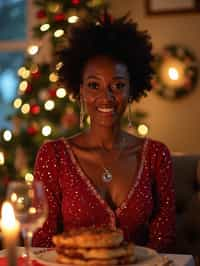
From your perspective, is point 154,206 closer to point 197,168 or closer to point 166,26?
point 197,168

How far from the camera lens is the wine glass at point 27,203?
4.94ft

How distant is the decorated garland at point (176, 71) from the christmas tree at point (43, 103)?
22.1 inches

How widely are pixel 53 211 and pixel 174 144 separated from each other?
2.51m

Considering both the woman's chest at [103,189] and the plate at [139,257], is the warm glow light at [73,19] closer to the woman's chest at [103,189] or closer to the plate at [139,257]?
the woman's chest at [103,189]

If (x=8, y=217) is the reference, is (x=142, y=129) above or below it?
above

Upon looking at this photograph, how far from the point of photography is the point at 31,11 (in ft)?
16.4

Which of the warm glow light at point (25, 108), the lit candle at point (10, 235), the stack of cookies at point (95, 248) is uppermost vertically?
the warm glow light at point (25, 108)

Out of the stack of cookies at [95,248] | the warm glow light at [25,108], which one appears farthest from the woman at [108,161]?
the warm glow light at [25,108]

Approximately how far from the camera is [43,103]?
405cm

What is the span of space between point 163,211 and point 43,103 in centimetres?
184

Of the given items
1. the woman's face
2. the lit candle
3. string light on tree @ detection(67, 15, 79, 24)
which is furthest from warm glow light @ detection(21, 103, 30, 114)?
the lit candle

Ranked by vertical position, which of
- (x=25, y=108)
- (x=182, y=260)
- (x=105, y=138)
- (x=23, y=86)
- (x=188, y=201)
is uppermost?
(x=23, y=86)

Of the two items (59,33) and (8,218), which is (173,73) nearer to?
(59,33)

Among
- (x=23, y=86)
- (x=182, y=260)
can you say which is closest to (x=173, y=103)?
(x=23, y=86)
